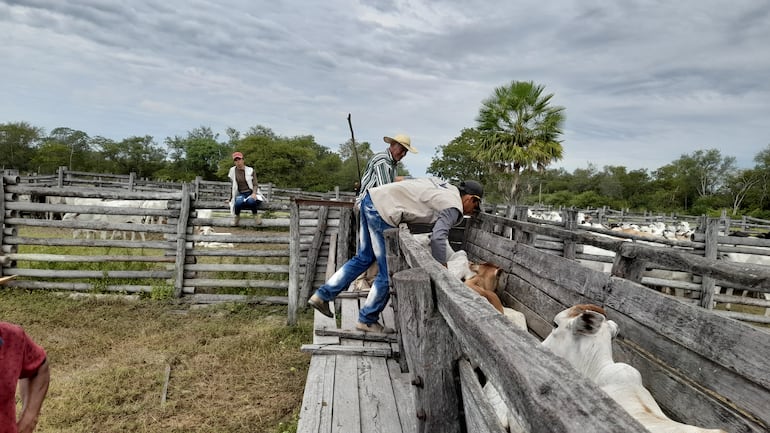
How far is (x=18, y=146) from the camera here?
215ft

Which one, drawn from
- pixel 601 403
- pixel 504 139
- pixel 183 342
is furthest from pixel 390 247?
pixel 504 139

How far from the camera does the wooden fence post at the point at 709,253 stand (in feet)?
28.2

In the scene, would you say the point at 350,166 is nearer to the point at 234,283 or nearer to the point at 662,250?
the point at 234,283

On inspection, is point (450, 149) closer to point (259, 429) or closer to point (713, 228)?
point (713, 228)

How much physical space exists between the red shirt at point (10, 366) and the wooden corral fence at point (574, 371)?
1.50m

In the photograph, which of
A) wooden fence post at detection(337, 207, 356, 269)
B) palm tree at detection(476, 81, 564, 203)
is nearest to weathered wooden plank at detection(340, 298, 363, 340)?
wooden fence post at detection(337, 207, 356, 269)

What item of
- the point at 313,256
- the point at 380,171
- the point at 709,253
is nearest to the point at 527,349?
the point at 380,171

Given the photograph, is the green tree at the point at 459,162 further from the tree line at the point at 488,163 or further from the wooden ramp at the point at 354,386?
the wooden ramp at the point at 354,386

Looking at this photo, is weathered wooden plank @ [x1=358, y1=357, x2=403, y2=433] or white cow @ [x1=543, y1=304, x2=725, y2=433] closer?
white cow @ [x1=543, y1=304, x2=725, y2=433]

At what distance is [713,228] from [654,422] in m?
8.92

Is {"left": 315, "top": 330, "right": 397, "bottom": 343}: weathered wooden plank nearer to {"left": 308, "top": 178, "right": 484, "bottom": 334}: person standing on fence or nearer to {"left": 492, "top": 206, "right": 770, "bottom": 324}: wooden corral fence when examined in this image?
{"left": 308, "top": 178, "right": 484, "bottom": 334}: person standing on fence

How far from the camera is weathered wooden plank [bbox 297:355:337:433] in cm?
283

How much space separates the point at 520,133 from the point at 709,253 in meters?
16.4

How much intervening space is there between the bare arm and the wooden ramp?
4.42 feet
